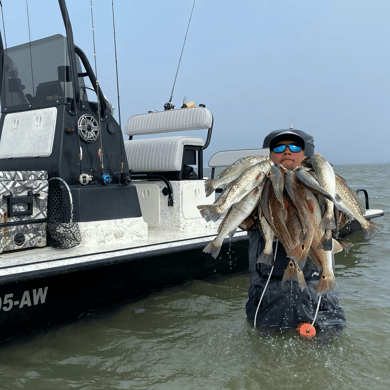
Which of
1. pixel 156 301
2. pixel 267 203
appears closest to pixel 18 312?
pixel 156 301

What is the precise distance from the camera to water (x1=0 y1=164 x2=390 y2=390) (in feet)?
10.3

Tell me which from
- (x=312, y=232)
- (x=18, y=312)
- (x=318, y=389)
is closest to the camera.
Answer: (x=312, y=232)

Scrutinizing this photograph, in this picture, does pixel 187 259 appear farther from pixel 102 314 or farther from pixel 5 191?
pixel 5 191

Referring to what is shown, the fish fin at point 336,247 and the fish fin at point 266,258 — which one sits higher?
the fish fin at point 336,247

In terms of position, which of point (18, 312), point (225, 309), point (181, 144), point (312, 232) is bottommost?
point (225, 309)

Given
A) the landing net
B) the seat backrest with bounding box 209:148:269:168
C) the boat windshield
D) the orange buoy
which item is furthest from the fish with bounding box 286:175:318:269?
the seat backrest with bounding box 209:148:269:168

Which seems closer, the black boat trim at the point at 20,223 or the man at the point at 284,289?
the man at the point at 284,289

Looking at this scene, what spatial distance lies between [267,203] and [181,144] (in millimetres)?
2747

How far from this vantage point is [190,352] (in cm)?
357

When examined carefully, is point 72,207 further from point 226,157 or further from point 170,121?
point 226,157

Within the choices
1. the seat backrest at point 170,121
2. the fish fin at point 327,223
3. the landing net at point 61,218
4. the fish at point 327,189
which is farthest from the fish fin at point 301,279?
the seat backrest at point 170,121

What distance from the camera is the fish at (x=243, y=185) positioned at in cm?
281

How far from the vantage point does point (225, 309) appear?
4.58 m

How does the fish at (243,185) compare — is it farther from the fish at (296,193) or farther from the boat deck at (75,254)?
the boat deck at (75,254)
